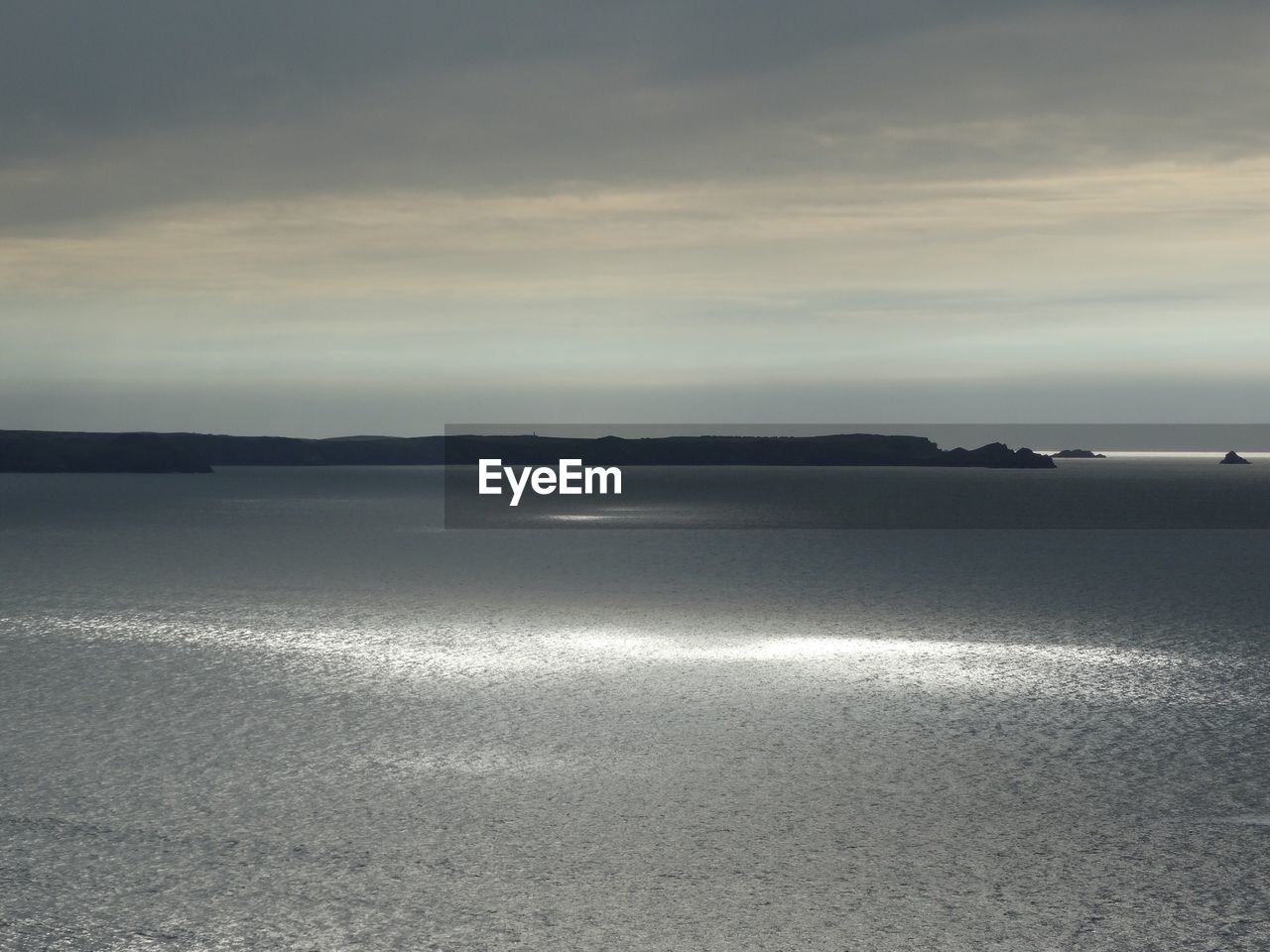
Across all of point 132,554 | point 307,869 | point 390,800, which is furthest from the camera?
point 132,554

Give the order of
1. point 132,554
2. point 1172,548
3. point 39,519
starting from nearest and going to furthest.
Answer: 1. point 132,554
2. point 1172,548
3. point 39,519

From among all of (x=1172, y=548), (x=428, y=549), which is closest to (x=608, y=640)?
(x=428, y=549)

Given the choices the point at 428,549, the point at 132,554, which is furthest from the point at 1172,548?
the point at 132,554

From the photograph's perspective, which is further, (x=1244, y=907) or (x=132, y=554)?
(x=132, y=554)

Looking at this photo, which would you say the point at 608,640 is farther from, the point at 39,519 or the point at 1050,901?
the point at 39,519

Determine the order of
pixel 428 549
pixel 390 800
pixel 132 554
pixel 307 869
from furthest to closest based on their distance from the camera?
pixel 428 549
pixel 132 554
pixel 390 800
pixel 307 869

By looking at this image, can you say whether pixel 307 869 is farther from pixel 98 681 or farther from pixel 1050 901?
pixel 98 681
